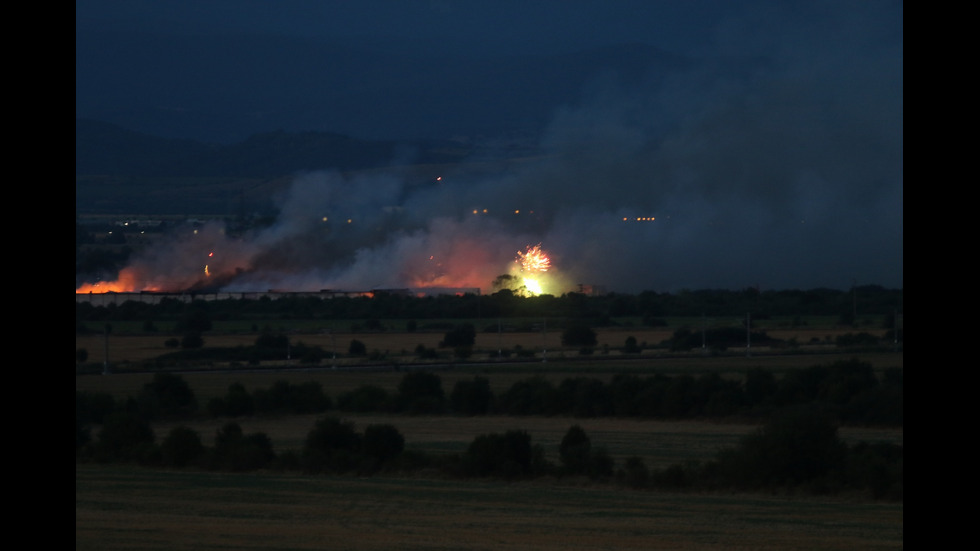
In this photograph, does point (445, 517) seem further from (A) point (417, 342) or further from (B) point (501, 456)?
(A) point (417, 342)

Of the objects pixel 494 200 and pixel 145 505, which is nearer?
pixel 145 505

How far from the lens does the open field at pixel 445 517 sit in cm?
2042

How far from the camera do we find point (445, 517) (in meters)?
23.4

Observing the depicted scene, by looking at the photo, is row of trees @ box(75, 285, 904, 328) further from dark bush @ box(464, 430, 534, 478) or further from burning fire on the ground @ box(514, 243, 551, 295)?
dark bush @ box(464, 430, 534, 478)

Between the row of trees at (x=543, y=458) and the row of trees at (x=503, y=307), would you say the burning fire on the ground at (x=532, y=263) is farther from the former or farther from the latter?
the row of trees at (x=543, y=458)

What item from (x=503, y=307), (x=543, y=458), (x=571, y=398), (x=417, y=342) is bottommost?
(x=543, y=458)

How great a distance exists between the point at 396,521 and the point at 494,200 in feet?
294

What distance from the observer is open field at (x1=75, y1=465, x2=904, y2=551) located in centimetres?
2042

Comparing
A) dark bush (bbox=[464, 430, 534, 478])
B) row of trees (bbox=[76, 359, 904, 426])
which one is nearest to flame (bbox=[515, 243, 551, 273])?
row of trees (bbox=[76, 359, 904, 426])

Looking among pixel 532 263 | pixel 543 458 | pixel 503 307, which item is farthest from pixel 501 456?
pixel 532 263
